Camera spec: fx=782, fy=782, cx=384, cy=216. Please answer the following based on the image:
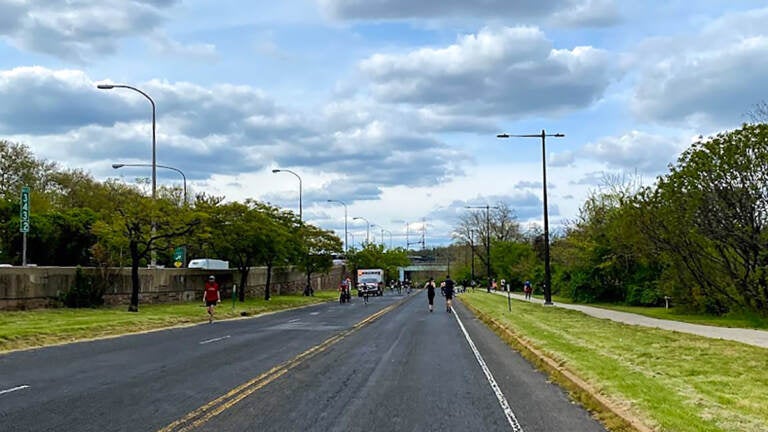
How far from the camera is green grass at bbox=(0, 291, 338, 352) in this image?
2109cm

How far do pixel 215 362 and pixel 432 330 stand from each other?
38.0 feet

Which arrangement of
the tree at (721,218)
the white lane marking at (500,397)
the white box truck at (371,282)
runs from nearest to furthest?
the white lane marking at (500,397) → the tree at (721,218) → the white box truck at (371,282)

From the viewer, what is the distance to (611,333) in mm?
22031

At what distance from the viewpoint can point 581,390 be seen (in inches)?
457

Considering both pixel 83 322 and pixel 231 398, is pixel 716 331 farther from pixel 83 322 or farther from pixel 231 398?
pixel 83 322

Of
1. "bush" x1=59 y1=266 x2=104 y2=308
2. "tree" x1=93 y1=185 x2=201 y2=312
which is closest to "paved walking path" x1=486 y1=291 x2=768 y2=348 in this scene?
"tree" x1=93 y1=185 x2=201 y2=312

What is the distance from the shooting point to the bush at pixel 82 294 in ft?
107

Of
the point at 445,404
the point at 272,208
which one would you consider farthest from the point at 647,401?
the point at 272,208

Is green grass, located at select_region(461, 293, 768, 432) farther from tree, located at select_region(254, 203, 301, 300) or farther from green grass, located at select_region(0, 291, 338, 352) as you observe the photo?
tree, located at select_region(254, 203, 301, 300)

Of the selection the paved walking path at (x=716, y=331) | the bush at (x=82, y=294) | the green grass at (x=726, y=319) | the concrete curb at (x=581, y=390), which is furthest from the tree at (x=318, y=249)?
the concrete curb at (x=581, y=390)

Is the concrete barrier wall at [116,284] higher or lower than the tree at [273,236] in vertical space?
lower

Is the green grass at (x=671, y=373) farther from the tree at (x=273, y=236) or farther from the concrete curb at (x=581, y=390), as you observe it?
the tree at (x=273, y=236)

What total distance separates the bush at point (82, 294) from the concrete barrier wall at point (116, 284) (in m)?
0.22

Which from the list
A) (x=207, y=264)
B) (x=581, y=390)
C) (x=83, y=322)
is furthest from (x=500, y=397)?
(x=207, y=264)
